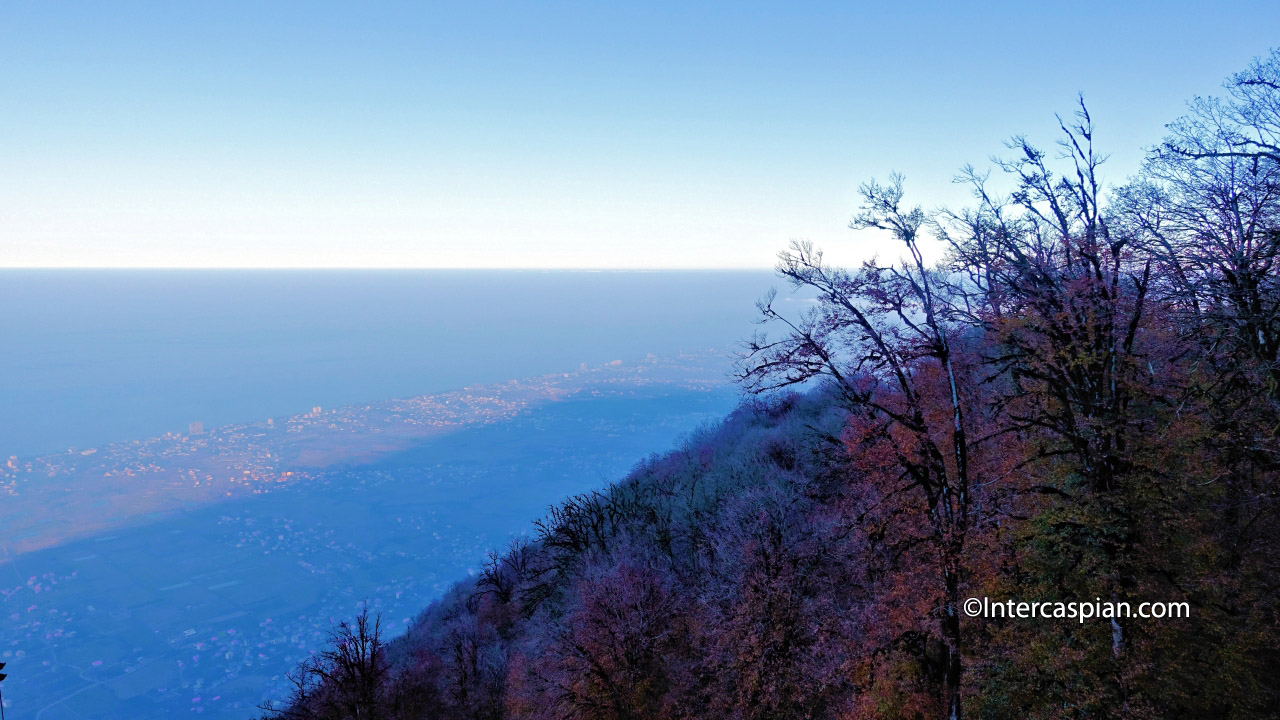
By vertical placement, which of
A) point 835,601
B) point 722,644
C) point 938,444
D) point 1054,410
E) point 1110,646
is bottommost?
point 722,644

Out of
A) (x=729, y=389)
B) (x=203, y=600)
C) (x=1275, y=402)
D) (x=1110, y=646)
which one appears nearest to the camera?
(x=1275, y=402)

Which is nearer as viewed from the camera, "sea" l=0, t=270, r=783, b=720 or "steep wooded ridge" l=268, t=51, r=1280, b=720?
"steep wooded ridge" l=268, t=51, r=1280, b=720

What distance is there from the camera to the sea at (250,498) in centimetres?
4788

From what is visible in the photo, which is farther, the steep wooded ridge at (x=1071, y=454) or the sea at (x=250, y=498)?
the sea at (x=250, y=498)

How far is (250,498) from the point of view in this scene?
80500 millimetres

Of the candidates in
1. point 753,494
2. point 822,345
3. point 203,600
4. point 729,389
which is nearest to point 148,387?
point 203,600

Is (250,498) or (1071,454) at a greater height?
Answer: (1071,454)

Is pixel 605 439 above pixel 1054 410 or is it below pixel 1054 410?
below

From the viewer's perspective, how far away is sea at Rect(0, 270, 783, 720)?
157 feet

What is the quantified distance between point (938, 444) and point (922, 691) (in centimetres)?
550

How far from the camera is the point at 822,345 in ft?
34.4

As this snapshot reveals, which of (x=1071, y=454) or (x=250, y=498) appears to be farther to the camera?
Result: (x=250, y=498)

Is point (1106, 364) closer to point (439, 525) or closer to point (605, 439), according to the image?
point (439, 525)

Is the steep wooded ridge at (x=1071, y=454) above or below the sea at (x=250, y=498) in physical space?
above
